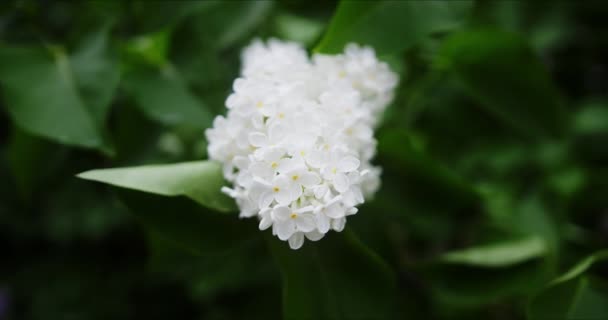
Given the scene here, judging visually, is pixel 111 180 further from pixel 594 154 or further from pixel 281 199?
pixel 594 154

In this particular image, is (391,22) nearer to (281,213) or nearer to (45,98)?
(281,213)

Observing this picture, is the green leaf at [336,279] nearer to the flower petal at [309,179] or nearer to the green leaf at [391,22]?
the flower petal at [309,179]

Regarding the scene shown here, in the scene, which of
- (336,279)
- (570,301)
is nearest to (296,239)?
(336,279)

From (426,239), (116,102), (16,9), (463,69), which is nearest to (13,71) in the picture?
(16,9)

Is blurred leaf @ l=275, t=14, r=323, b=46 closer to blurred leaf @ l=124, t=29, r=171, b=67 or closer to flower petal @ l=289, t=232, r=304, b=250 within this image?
blurred leaf @ l=124, t=29, r=171, b=67

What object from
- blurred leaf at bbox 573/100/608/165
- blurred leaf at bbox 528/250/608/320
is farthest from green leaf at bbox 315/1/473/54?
blurred leaf at bbox 573/100/608/165
